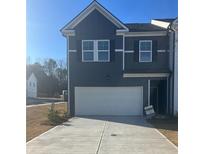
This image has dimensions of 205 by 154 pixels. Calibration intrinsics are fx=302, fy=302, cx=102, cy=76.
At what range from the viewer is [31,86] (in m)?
6.27

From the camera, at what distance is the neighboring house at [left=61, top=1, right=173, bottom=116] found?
1435 centimetres

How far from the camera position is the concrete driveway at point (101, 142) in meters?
6.62

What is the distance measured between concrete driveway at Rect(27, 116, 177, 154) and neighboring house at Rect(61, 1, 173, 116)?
442 cm

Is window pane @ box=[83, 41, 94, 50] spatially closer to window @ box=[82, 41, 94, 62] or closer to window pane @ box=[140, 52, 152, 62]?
window @ box=[82, 41, 94, 62]

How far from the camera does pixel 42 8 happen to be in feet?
17.5

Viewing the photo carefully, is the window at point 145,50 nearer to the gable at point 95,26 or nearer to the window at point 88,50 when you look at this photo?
the gable at point 95,26

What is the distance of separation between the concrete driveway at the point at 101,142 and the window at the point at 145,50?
5.49 metres

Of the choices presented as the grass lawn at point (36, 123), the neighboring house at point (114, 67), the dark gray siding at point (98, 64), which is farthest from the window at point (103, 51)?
the grass lawn at point (36, 123)

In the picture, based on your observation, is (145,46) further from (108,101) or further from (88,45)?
(108,101)

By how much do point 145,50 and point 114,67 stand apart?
1758 mm

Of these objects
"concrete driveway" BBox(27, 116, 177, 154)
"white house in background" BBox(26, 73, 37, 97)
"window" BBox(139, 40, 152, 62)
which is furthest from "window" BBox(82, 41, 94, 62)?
"white house in background" BBox(26, 73, 37, 97)

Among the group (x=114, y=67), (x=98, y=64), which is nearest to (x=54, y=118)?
(x=98, y=64)
